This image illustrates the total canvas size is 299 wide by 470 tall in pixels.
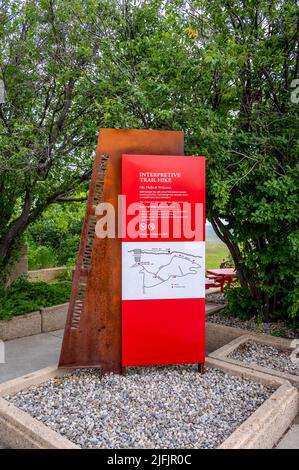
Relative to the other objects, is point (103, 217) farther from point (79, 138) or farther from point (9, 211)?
point (9, 211)

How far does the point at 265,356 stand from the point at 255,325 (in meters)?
0.95

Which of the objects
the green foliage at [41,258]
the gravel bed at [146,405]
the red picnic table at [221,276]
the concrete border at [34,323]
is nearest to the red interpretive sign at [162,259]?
the gravel bed at [146,405]

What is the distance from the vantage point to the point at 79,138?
6207 mm

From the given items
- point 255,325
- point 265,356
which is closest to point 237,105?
point 255,325

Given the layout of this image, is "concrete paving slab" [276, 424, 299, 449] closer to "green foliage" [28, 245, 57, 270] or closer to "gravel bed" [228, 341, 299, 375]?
"gravel bed" [228, 341, 299, 375]

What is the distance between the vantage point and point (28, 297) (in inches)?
249

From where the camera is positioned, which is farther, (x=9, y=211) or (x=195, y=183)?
(x=9, y=211)

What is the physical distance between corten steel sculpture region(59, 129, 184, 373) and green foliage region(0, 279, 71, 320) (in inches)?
90.8

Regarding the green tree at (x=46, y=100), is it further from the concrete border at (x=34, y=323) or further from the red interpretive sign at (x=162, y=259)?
the red interpretive sign at (x=162, y=259)

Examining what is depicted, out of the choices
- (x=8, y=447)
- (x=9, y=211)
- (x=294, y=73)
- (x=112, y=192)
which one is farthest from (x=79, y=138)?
(x=8, y=447)

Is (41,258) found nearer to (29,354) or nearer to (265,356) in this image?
(29,354)

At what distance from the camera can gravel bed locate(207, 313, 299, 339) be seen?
5086mm
